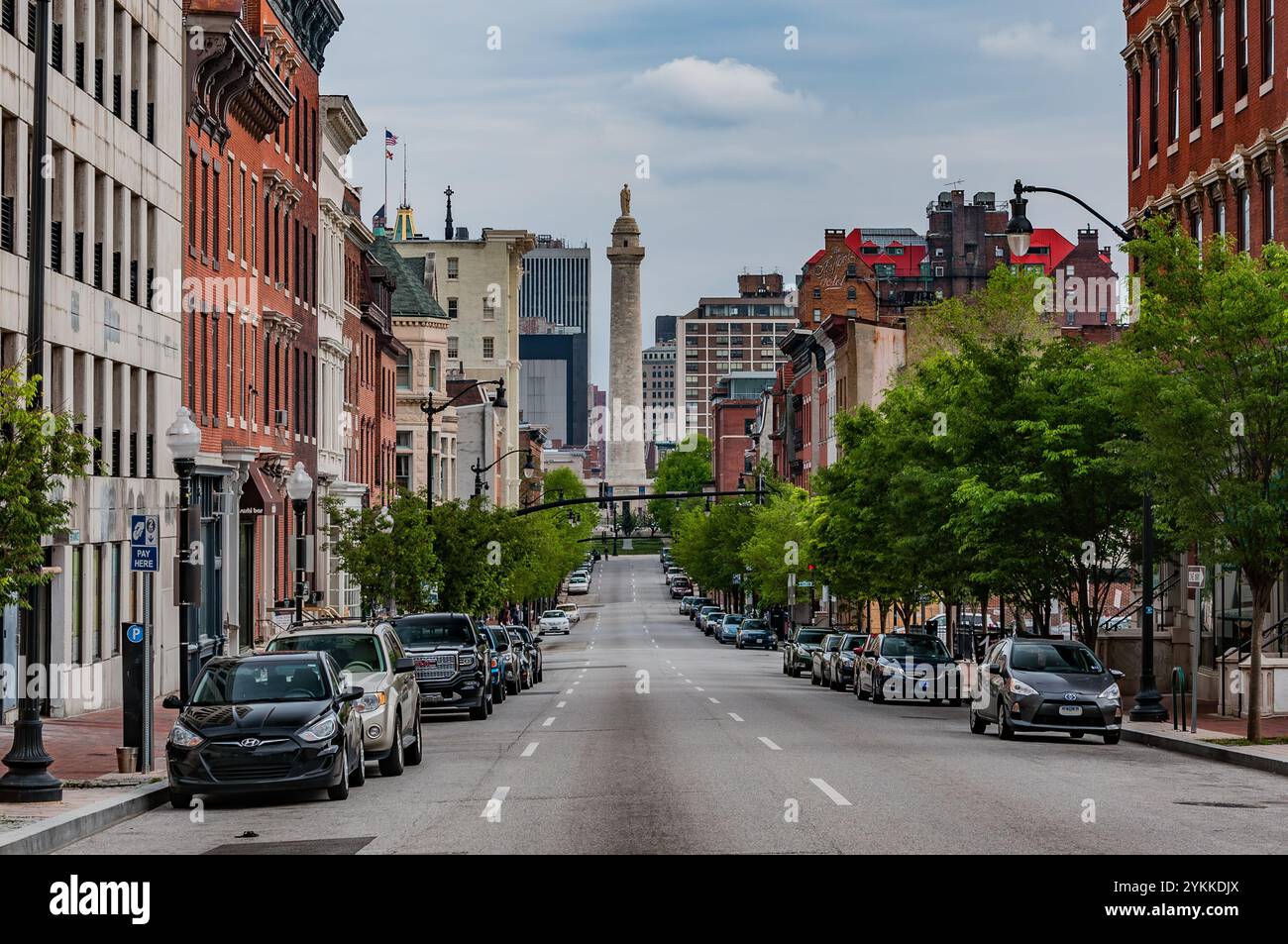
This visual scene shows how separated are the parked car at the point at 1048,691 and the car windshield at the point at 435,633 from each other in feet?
33.2

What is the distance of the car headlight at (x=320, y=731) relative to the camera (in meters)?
18.8

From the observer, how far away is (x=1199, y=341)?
86.3ft

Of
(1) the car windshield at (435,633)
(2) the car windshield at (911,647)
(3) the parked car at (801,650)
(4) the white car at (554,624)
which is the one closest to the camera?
(1) the car windshield at (435,633)

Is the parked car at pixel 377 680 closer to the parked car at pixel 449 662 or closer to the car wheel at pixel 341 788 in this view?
the car wheel at pixel 341 788

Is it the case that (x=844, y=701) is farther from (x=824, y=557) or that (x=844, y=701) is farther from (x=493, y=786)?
(x=493, y=786)

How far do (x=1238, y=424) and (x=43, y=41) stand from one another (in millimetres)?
16527

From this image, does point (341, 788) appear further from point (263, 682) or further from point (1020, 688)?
point (1020, 688)

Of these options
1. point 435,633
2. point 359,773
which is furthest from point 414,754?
point 435,633

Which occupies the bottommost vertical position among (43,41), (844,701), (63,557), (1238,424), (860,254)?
(844,701)

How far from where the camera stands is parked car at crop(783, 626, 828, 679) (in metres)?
58.1

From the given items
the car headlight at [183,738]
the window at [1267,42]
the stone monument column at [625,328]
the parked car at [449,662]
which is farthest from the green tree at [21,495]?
the stone monument column at [625,328]

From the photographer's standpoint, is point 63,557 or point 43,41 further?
point 63,557
